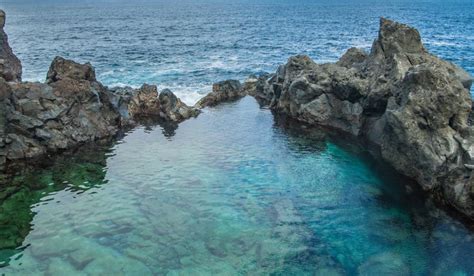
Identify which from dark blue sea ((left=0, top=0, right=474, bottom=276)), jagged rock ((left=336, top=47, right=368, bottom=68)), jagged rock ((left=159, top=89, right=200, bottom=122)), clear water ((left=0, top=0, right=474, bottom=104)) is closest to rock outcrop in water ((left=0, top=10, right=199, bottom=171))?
jagged rock ((left=159, top=89, right=200, bottom=122))

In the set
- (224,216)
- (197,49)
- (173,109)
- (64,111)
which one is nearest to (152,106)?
(173,109)

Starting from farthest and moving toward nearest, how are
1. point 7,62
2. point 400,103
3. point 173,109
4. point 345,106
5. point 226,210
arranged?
point 7,62, point 173,109, point 345,106, point 400,103, point 226,210

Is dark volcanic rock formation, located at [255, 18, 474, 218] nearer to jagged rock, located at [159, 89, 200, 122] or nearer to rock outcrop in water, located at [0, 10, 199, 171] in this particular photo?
jagged rock, located at [159, 89, 200, 122]

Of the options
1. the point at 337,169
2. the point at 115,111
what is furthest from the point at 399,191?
the point at 115,111

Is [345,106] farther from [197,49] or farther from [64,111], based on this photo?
[197,49]

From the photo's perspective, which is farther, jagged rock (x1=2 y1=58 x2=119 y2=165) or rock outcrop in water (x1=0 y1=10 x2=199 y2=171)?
jagged rock (x1=2 y1=58 x2=119 y2=165)

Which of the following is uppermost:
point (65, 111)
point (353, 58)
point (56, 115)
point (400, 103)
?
point (353, 58)

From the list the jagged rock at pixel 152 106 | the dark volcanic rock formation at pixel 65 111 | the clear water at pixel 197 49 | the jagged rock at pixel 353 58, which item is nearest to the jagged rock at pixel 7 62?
the dark volcanic rock formation at pixel 65 111

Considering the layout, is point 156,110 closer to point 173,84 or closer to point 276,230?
point 173,84
